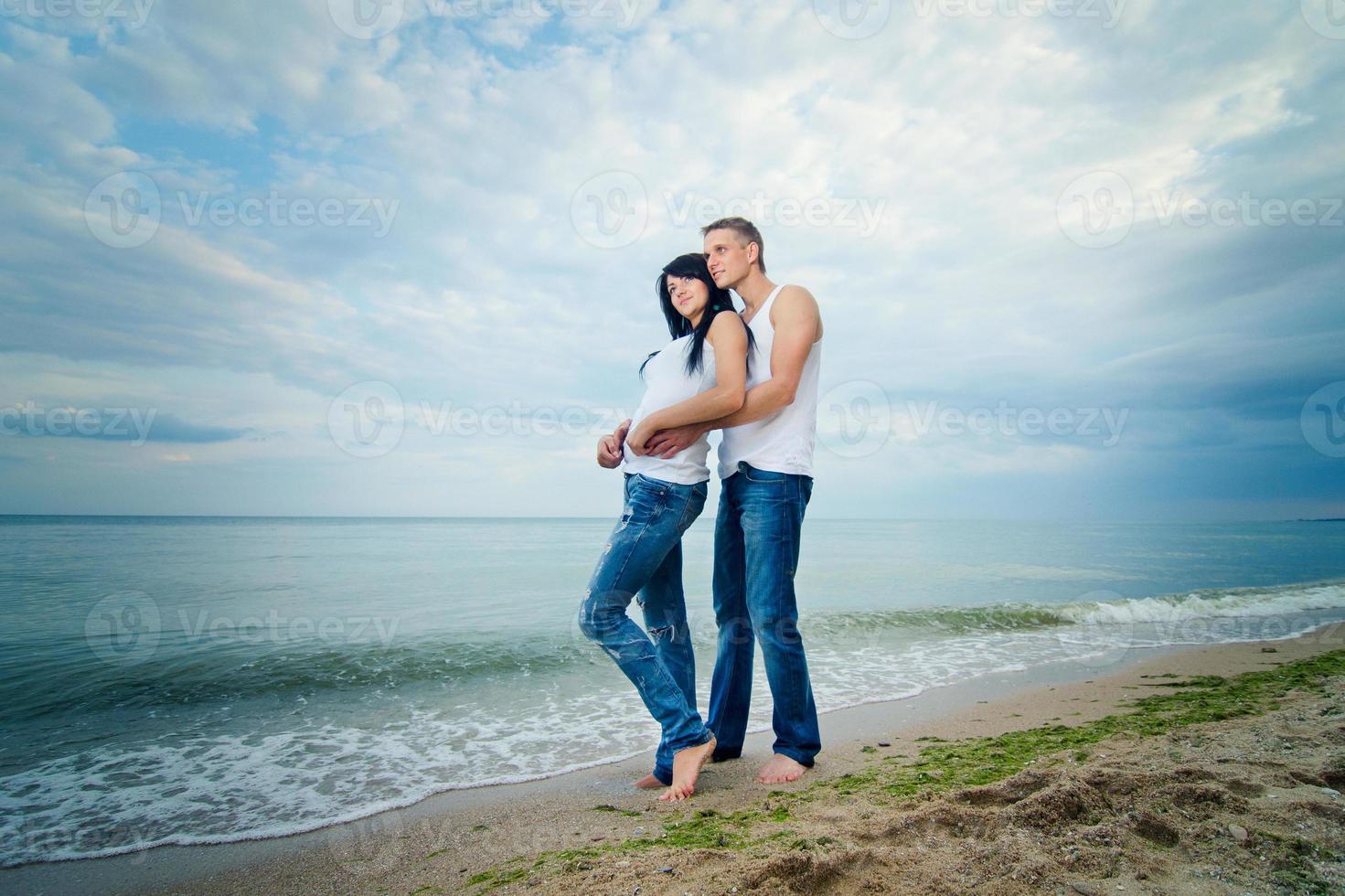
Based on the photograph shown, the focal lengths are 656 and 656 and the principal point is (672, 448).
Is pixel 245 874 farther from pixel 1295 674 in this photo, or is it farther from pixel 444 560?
pixel 444 560

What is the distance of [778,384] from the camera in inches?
105

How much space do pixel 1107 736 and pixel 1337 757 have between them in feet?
3.37

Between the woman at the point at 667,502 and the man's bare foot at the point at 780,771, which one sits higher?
the woman at the point at 667,502

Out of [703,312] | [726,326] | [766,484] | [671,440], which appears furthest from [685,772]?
[703,312]

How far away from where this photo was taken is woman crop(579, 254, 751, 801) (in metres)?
2.70

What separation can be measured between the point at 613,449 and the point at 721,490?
54cm

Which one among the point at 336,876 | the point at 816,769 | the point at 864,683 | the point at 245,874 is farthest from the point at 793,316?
the point at 864,683

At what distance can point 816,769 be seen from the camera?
3.06 metres

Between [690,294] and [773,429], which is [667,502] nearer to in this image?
[773,429]

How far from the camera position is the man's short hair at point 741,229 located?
9.81 ft

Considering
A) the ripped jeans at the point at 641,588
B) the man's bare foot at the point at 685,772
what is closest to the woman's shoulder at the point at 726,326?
the ripped jeans at the point at 641,588

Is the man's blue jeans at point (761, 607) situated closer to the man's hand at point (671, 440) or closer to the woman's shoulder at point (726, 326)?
the man's hand at point (671, 440)

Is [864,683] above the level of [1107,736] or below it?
below

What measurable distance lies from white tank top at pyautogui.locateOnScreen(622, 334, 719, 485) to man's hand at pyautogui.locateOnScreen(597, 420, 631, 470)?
56 mm
